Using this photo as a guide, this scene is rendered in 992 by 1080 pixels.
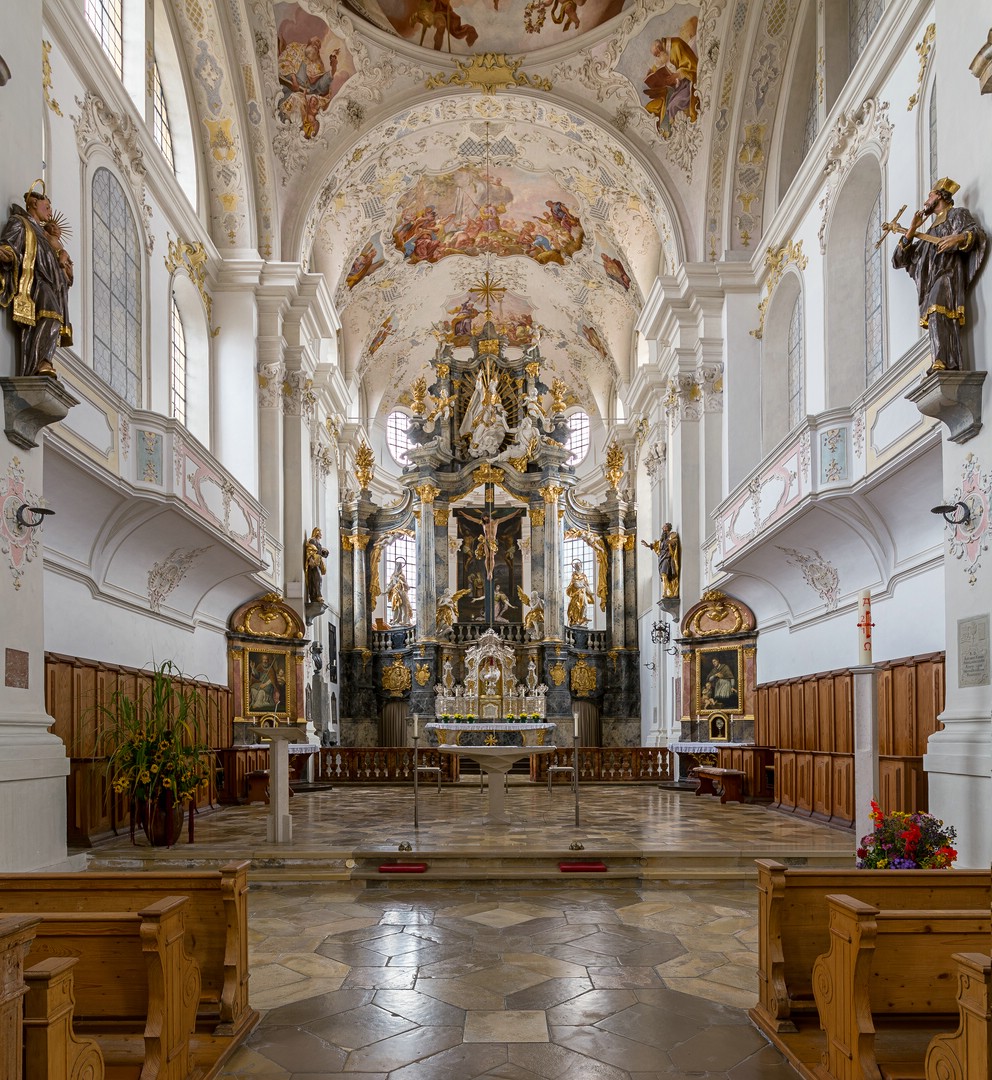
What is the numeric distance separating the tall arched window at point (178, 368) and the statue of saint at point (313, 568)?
382 cm

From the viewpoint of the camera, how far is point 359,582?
28.5 meters

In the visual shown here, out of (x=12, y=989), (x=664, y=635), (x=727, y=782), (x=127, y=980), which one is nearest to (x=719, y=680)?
(x=727, y=782)

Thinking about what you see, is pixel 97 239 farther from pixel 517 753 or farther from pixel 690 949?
pixel 690 949

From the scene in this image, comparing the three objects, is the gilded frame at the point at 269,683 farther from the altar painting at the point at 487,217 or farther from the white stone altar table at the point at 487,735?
the altar painting at the point at 487,217

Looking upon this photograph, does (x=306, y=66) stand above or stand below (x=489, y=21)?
below

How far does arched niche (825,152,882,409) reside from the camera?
1385cm

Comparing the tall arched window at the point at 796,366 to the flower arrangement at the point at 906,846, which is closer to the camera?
the flower arrangement at the point at 906,846

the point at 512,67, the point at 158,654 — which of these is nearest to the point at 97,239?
A: the point at 158,654

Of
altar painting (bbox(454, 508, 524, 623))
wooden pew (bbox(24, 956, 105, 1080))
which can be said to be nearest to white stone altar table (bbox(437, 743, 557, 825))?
wooden pew (bbox(24, 956, 105, 1080))

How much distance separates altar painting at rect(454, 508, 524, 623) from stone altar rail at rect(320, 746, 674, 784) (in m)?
8.08

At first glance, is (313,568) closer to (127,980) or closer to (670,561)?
(670,561)

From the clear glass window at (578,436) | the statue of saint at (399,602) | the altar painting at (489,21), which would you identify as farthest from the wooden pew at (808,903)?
the clear glass window at (578,436)

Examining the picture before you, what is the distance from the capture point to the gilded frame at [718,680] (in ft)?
60.2

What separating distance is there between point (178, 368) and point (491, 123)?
27.6 feet
